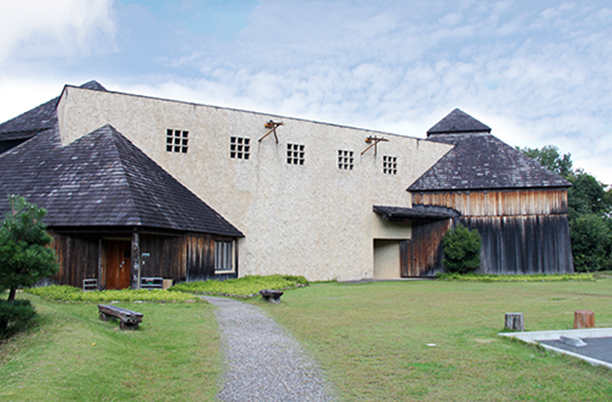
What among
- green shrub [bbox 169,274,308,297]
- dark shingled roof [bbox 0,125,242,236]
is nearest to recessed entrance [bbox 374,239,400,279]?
green shrub [bbox 169,274,308,297]

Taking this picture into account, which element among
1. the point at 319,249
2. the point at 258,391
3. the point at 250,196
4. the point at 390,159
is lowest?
the point at 258,391

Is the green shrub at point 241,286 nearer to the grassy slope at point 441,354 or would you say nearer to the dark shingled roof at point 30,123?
the grassy slope at point 441,354

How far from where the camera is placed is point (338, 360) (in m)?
7.48

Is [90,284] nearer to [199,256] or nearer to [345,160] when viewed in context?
[199,256]

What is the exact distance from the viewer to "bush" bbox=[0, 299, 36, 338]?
26.6ft

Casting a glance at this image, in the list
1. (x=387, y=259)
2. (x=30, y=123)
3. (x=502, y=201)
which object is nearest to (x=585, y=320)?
(x=502, y=201)

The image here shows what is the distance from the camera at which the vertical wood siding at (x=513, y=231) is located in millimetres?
27453

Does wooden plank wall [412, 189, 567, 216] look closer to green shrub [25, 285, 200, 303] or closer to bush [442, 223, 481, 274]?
bush [442, 223, 481, 274]

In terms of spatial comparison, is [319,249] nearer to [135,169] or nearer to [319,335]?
[135,169]

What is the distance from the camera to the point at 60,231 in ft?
55.3

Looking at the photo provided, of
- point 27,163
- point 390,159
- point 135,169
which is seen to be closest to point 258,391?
point 135,169

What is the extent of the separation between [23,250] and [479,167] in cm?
2659

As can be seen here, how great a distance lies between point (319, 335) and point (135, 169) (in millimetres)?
13122

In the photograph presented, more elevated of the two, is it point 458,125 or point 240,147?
point 458,125
